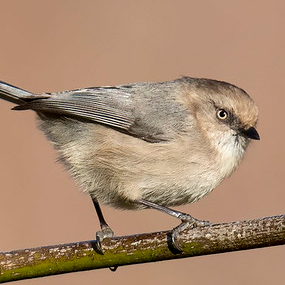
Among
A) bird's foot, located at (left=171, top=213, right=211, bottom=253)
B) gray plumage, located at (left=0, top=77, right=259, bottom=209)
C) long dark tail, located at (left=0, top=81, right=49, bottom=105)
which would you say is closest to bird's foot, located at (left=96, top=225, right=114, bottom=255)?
gray plumage, located at (left=0, top=77, right=259, bottom=209)

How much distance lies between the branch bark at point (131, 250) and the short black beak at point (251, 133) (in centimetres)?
83

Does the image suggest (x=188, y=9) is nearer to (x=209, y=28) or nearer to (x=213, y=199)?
(x=209, y=28)

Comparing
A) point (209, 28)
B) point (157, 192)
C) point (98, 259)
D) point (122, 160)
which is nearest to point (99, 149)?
point (122, 160)

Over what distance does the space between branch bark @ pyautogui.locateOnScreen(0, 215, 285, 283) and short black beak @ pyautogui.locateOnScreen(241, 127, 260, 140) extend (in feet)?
2.72

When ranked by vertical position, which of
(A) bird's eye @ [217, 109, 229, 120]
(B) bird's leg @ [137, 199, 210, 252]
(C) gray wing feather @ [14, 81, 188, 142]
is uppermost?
(C) gray wing feather @ [14, 81, 188, 142]

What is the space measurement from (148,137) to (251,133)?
547 mm

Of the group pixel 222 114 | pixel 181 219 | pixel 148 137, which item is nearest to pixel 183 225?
pixel 181 219

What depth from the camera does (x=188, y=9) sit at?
5.96 metres

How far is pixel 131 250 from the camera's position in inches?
118

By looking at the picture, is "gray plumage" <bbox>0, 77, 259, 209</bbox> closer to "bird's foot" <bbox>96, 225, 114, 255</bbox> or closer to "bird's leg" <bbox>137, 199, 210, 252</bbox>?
"bird's leg" <bbox>137, 199, 210, 252</bbox>

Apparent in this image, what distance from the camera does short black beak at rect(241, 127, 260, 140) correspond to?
3607 millimetres

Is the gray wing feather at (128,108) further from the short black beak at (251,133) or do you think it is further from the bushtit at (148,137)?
the short black beak at (251,133)

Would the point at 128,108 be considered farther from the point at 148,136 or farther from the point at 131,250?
the point at 131,250

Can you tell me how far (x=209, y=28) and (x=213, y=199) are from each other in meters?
1.53
